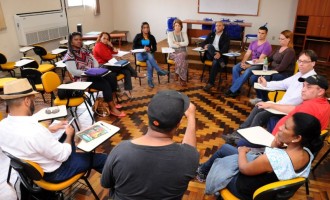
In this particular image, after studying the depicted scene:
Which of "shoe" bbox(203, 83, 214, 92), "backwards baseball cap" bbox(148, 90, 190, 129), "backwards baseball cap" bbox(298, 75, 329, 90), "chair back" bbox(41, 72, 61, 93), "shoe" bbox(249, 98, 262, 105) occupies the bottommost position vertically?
"shoe" bbox(249, 98, 262, 105)

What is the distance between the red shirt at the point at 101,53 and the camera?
4.52 metres

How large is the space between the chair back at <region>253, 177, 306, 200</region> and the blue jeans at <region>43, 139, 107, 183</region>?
4.42ft

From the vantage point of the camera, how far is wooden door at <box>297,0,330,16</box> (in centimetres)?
658

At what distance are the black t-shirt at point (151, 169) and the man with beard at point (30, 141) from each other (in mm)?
852

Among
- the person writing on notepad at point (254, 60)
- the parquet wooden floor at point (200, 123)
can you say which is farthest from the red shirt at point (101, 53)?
the person writing on notepad at point (254, 60)

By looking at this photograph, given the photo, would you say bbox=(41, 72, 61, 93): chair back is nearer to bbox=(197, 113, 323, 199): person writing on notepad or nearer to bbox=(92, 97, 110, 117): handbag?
bbox=(92, 97, 110, 117): handbag

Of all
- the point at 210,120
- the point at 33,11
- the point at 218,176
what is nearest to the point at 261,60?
the point at 210,120

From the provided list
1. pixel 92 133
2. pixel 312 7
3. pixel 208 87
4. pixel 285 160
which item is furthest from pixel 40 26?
pixel 312 7

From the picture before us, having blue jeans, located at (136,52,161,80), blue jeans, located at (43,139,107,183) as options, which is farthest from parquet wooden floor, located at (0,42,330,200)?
blue jeans, located at (43,139,107,183)

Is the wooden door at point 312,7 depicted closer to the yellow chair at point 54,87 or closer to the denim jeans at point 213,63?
the denim jeans at point 213,63

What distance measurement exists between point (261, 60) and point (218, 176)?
3.17 metres

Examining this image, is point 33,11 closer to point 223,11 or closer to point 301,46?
point 223,11

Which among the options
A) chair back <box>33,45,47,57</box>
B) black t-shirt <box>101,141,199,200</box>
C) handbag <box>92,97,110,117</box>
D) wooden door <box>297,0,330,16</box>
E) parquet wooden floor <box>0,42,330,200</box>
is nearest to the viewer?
black t-shirt <box>101,141,199,200</box>

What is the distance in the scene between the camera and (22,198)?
2.35m
